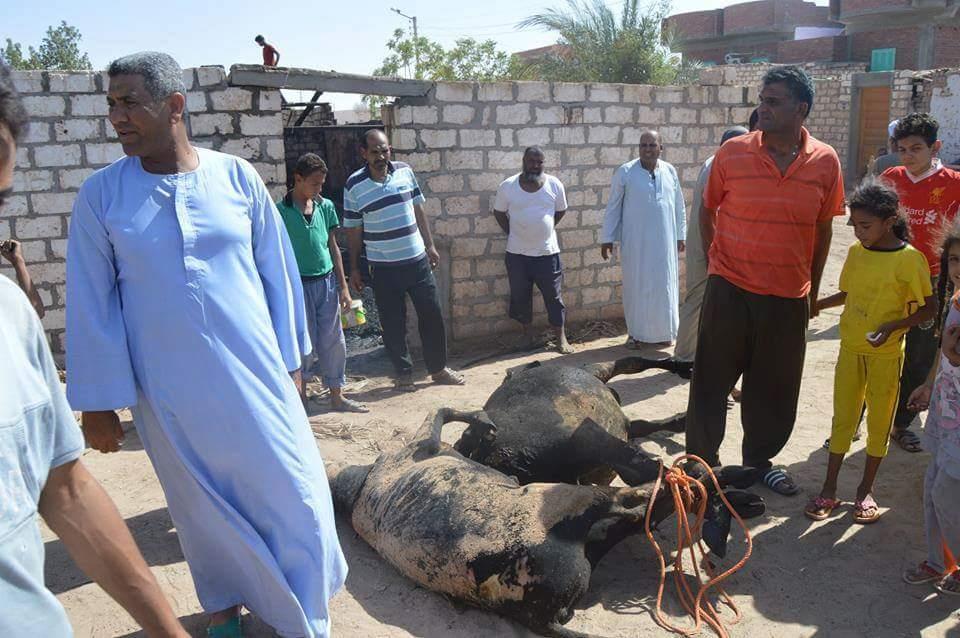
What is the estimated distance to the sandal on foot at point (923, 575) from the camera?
3.01 m

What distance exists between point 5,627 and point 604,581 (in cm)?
243

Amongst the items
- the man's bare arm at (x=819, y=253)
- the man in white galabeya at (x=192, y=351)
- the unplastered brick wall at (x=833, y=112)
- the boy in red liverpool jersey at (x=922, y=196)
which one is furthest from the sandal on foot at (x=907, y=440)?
the unplastered brick wall at (x=833, y=112)

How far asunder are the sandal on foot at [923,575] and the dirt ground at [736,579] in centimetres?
3

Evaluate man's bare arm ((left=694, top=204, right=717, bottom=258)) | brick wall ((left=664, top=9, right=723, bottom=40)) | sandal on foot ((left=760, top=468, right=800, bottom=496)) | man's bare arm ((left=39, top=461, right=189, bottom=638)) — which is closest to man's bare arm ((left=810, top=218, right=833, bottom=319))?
man's bare arm ((left=694, top=204, right=717, bottom=258))

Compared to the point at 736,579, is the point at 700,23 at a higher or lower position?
higher

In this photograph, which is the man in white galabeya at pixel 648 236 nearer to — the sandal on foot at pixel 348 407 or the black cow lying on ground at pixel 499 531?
the sandal on foot at pixel 348 407

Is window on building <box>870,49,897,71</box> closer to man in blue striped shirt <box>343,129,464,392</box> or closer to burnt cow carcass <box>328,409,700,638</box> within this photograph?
man in blue striped shirt <box>343,129,464,392</box>

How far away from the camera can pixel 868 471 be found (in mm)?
3566

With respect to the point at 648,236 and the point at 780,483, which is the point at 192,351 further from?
the point at 648,236

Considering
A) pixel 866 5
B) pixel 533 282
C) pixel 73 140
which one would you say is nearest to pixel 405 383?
pixel 533 282

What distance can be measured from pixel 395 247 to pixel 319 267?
702 mm

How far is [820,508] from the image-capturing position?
11.8 feet

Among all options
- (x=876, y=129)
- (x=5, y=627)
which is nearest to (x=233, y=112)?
(x=5, y=627)

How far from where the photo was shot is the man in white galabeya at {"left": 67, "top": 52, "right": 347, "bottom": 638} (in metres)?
2.33
